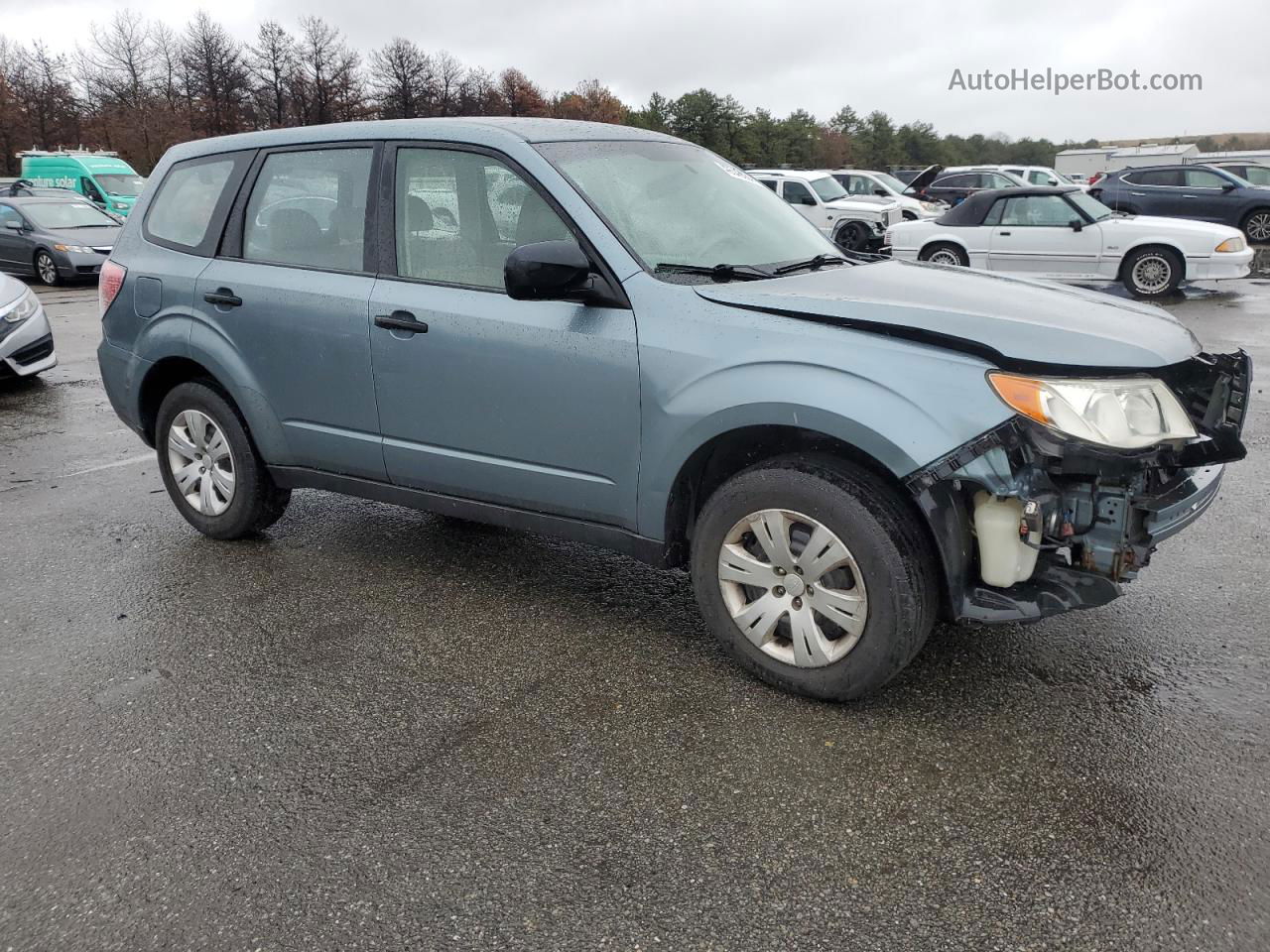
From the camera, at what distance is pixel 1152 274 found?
13906 millimetres

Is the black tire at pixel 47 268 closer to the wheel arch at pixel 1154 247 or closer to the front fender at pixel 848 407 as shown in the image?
the wheel arch at pixel 1154 247

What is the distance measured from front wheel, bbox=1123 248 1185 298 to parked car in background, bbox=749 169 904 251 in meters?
5.48

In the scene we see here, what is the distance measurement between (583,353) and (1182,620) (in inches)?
97.1

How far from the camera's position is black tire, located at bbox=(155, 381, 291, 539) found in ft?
15.1

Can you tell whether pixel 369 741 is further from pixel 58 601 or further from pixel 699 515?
pixel 58 601

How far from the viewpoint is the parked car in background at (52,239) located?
17016mm

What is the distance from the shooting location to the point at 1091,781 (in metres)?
2.83

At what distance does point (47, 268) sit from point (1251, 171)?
76.3ft

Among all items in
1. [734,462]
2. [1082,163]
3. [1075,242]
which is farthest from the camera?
[1082,163]

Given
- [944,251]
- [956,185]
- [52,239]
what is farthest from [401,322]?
[956,185]

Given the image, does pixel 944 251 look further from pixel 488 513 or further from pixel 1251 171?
pixel 488 513

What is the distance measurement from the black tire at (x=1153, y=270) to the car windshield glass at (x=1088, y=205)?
724mm

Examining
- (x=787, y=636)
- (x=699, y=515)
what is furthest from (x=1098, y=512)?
(x=699, y=515)

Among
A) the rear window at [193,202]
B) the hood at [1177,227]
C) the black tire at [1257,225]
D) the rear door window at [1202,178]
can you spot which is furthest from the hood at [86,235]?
the black tire at [1257,225]
